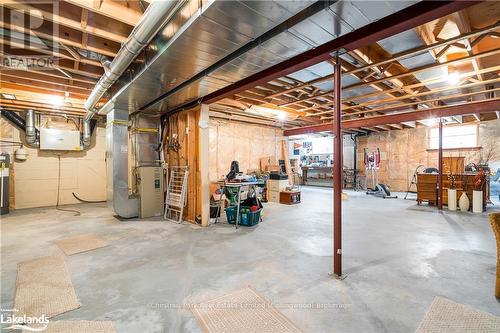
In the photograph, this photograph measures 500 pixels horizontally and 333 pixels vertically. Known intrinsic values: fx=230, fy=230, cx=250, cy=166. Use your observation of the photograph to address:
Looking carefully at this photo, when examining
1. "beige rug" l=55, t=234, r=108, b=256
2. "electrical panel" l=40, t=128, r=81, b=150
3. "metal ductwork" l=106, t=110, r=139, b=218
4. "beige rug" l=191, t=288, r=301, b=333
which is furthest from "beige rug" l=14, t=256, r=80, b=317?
"electrical panel" l=40, t=128, r=81, b=150

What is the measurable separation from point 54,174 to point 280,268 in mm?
7554

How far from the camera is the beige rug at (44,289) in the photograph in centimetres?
196

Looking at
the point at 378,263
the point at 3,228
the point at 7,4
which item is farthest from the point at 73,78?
the point at 378,263

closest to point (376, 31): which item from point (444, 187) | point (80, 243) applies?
point (80, 243)

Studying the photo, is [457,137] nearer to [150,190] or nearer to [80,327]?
[150,190]

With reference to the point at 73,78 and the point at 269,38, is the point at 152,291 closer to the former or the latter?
the point at 269,38

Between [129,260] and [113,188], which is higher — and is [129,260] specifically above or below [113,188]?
below

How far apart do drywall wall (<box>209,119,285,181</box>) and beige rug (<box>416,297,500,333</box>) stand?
21.1 ft

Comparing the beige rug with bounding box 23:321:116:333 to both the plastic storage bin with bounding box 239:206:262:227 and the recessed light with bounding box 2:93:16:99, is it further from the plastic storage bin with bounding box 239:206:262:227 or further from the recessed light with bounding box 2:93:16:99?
the recessed light with bounding box 2:93:16:99

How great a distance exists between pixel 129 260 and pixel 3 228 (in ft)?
11.5

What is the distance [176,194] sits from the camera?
5141 mm

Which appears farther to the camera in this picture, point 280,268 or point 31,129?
point 31,129

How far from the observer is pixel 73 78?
3955 millimetres

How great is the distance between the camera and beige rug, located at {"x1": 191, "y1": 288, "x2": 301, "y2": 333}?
5.60 ft
